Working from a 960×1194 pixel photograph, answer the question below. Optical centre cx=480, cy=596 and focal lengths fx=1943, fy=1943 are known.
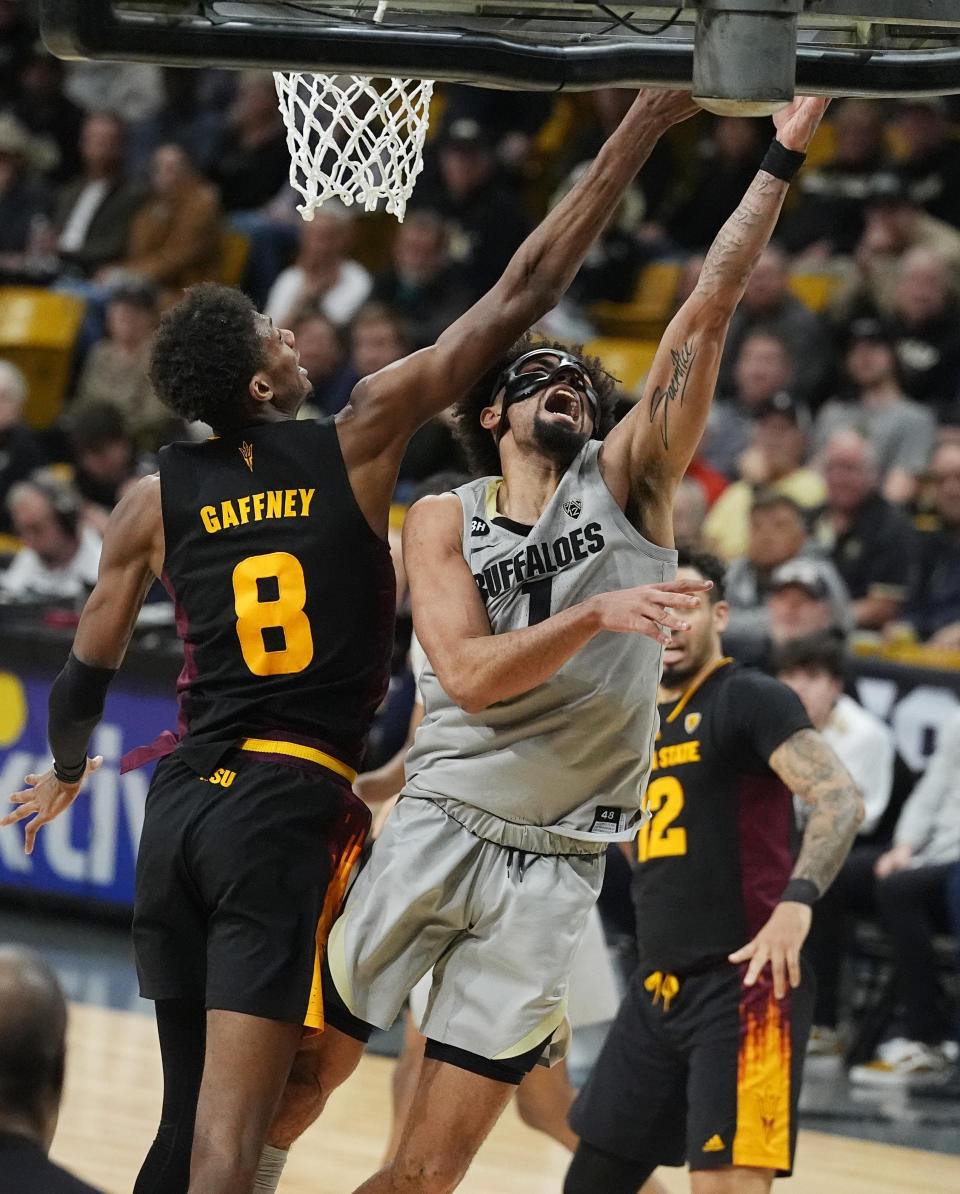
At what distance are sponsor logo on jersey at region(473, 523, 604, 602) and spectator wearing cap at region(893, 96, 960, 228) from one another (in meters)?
7.46

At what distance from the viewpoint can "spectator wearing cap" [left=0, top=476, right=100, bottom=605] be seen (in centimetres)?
981

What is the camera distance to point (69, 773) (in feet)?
15.3

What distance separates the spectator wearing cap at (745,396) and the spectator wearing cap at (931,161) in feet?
4.60

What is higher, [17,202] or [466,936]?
[17,202]

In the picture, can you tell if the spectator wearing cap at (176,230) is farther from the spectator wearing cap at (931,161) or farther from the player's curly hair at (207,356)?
the player's curly hair at (207,356)

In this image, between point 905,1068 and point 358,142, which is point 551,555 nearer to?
point 358,142

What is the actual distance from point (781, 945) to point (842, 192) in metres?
7.59

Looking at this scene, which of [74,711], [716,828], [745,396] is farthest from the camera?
[745,396]

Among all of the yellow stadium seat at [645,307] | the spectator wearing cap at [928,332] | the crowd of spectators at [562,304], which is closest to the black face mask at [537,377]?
the crowd of spectators at [562,304]

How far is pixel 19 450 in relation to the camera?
37.1 ft

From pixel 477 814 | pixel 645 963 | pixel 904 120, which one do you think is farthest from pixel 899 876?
pixel 904 120

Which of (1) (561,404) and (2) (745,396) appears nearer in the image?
(1) (561,404)

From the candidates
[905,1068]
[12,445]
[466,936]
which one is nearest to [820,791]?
[466,936]

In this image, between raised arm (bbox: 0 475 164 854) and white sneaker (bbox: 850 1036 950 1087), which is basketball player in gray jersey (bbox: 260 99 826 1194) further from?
white sneaker (bbox: 850 1036 950 1087)
